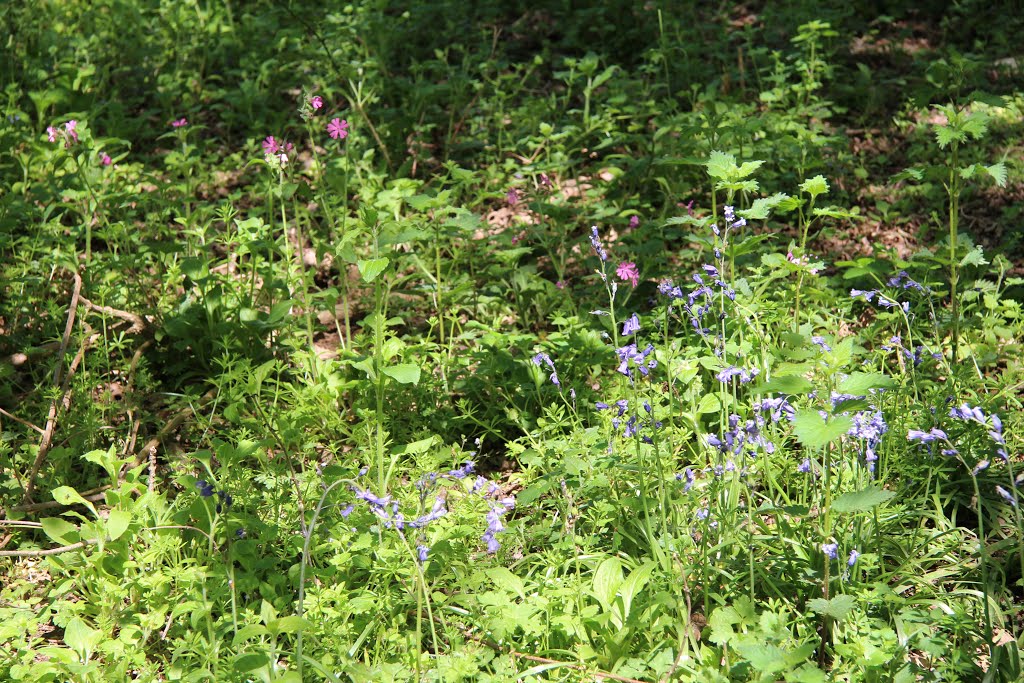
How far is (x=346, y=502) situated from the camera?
8.80ft

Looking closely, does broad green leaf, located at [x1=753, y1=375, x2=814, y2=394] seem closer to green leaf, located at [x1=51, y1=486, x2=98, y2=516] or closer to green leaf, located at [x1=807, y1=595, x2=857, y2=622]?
green leaf, located at [x1=807, y1=595, x2=857, y2=622]

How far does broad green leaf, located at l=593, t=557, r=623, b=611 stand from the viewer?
2.31 metres

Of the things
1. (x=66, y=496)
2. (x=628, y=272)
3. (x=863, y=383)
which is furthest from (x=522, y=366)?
(x=66, y=496)

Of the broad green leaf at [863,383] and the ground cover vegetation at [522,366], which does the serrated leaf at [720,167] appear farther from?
the broad green leaf at [863,383]

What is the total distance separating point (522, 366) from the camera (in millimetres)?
3277

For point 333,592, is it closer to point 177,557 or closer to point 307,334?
point 177,557

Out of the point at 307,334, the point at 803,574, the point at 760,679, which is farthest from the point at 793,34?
the point at 760,679

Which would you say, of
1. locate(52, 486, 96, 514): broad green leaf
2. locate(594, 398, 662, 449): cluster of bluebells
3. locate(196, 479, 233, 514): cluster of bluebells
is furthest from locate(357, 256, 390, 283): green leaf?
locate(52, 486, 96, 514): broad green leaf

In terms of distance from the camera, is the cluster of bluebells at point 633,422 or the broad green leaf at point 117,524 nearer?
the broad green leaf at point 117,524

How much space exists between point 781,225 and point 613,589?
7.69 feet

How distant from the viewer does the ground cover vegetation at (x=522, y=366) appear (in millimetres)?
2291

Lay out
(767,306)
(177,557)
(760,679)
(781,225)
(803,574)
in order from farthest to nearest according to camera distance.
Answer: (781,225)
(767,306)
(177,557)
(803,574)
(760,679)

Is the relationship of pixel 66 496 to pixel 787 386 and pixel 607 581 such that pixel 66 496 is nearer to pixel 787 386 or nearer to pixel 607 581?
pixel 607 581

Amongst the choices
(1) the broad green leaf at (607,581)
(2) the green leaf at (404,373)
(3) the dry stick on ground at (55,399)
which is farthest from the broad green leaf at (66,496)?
(1) the broad green leaf at (607,581)
